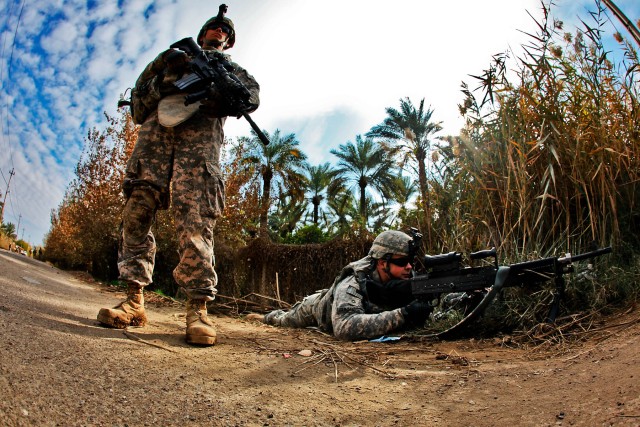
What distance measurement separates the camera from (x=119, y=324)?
252 cm

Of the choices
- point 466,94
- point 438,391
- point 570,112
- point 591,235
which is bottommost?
point 438,391

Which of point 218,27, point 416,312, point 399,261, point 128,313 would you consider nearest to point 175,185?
point 128,313

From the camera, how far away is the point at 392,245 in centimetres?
389

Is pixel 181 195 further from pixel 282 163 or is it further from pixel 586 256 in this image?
pixel 282 163

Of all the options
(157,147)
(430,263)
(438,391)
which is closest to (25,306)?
(157,147)

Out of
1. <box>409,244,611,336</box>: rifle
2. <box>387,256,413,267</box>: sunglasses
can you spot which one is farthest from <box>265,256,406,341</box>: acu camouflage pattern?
<box>409,244,611,336</box>: rifle

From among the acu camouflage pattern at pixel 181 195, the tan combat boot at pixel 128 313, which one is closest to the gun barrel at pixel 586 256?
the acu camouflage pattern at pixel 181 195

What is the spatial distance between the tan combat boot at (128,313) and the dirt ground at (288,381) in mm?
63

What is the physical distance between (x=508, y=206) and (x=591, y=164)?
2.22ft

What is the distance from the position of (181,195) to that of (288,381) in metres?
1.29

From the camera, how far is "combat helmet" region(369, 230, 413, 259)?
386 centimetres

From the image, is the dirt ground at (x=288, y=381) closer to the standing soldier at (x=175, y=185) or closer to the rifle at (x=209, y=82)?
the standing soldier at (x=175, y=185)

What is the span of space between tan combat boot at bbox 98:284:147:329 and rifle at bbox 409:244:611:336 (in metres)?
2.02

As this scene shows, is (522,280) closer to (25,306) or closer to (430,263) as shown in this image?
(430,263)
